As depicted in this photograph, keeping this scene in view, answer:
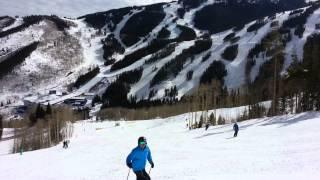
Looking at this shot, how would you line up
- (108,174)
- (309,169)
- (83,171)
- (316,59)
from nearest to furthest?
(309,169) < (108,174) < (83,171) < (316,59)

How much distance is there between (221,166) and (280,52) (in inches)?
2107

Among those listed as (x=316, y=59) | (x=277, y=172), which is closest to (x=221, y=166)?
(x=277, y=172)

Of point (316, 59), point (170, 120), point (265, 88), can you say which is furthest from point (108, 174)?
point (265, 88)

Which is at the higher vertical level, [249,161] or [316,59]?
[316,59]

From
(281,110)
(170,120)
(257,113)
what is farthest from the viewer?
(170,120)

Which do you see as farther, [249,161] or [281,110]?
[281,110]

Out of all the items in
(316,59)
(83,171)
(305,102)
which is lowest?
(83,171)

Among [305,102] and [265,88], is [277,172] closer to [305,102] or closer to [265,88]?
[305,102]

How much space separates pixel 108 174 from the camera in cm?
2895

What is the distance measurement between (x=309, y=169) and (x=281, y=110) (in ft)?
206

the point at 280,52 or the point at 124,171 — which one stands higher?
the point at 280,52

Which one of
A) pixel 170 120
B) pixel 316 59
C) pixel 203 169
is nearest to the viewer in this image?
pixel 203 169

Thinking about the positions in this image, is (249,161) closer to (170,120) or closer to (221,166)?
(221,166)

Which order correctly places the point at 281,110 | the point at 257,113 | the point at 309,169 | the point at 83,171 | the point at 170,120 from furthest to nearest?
the point at 170,120 < the point at 257,113 < the point at 281,110 < the point at 83,171 < the point at 309,169
